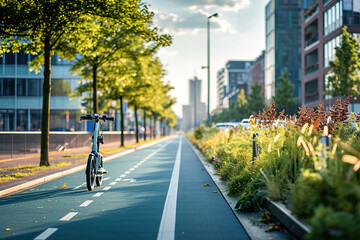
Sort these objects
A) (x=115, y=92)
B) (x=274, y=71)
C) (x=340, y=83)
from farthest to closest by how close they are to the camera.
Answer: (x=274, y=71) → (x=340, y=83) → (x=115, y=92)

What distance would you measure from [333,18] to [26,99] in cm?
3931

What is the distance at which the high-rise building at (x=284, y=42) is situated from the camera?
247 feet

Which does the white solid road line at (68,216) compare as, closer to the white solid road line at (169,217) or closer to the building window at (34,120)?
the white solid road line at (169,217)

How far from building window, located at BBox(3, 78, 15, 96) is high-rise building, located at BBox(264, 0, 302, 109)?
134ft

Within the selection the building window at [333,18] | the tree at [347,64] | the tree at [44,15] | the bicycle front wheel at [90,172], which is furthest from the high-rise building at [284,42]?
the bicycle front wheel at [90,172]

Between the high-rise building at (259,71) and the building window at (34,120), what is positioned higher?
the high-rise building at (259,71)

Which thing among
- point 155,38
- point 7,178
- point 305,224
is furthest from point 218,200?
point 155,38

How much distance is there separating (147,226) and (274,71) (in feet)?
236

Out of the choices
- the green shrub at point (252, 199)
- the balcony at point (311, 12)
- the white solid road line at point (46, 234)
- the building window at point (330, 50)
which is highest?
the balcony at point (311, 12)

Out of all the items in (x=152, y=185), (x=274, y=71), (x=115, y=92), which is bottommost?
(x=152, y=185)

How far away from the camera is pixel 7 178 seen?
38.7 feet

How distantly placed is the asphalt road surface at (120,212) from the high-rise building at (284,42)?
219 feet

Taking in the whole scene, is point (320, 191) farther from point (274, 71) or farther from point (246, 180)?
point (274, 71)

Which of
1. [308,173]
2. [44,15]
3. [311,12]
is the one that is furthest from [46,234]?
[311,12]
